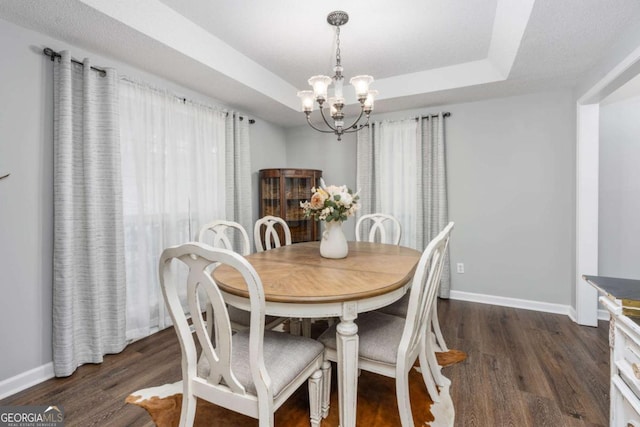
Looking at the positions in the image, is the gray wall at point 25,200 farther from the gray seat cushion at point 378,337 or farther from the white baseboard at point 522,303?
the white baseboard at point 522,303

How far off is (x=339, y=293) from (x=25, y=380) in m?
2.11

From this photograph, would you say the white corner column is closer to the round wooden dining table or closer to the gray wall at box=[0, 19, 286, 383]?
the round wooden dining table

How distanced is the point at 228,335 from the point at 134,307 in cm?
184

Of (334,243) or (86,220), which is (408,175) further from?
(86,220)

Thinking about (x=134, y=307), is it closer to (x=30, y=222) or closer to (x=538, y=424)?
(x=30, y=222)

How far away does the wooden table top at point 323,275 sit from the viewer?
139 cm

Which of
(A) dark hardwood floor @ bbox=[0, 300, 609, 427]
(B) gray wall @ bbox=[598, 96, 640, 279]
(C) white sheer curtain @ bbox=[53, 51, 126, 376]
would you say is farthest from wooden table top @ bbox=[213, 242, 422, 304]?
(B) gray wall @ bbox=[598, 96, 640, 279]

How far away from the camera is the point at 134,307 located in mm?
2557

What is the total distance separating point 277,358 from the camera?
1.35 m

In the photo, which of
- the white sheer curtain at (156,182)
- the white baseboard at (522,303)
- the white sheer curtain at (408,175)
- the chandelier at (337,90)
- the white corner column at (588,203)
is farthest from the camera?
the white sheer curtain at (408,175)

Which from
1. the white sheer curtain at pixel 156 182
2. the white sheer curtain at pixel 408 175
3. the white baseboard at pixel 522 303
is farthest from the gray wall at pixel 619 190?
the white sheer curtain at pixel 156 182

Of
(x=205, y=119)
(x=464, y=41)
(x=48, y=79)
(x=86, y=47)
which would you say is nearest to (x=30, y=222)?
(x=48, y=79)

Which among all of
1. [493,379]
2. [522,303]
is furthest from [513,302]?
[493,379]

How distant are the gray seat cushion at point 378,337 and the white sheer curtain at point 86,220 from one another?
66.4 inches
